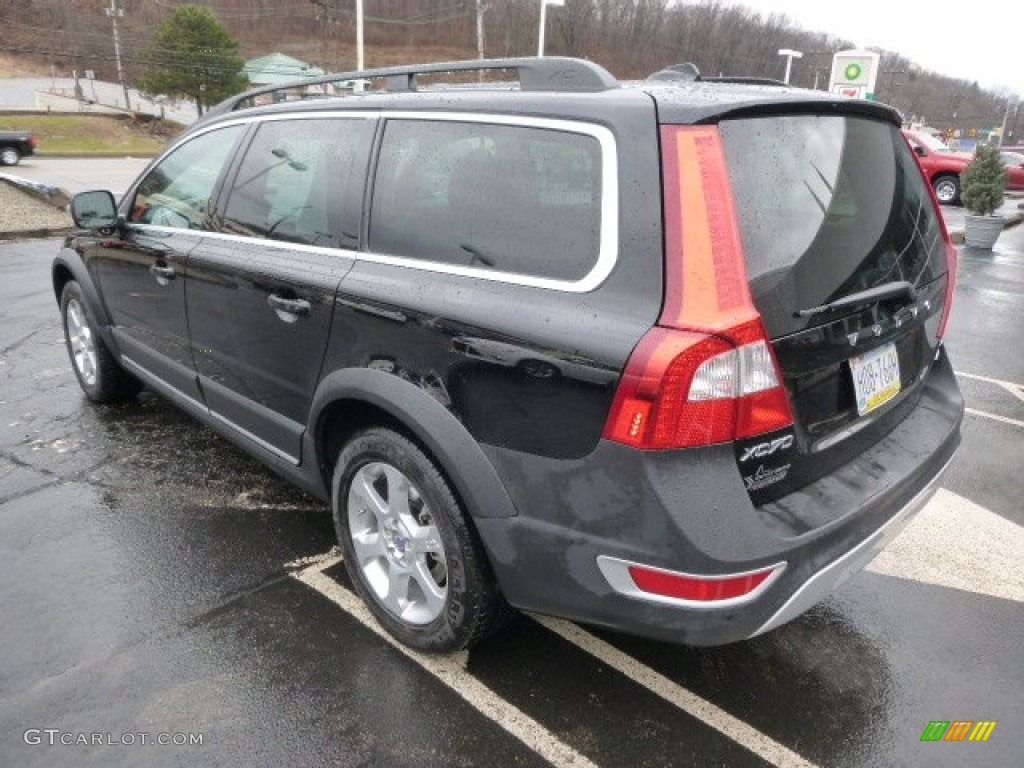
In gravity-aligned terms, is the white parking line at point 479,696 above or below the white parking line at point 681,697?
below

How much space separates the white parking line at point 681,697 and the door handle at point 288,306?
1395mm

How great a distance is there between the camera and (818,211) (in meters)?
2.12

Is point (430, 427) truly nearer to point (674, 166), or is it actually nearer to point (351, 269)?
point (351, 269)

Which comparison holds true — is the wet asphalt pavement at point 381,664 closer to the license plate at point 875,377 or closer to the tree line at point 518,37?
the license plate at point 875,377

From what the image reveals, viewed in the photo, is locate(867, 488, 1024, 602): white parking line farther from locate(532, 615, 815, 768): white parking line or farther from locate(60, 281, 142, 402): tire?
locate(60, 281, 142, 402): tire

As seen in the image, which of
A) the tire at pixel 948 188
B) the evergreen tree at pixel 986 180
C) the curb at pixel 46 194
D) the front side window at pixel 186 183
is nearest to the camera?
the front side window at pixel 186 183

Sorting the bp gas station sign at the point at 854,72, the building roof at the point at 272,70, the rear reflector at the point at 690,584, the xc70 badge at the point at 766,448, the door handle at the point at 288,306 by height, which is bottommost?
the rear reflector at the point at 690,584

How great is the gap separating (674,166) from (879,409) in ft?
3.57

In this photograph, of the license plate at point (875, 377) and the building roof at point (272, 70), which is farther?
the building roof at point (272, 70)

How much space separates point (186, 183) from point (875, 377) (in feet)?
10.1

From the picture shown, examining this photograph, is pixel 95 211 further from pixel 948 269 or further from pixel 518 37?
pixel 518 37

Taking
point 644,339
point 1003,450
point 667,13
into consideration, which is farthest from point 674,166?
point 667,13

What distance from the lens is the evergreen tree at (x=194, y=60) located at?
154 ft

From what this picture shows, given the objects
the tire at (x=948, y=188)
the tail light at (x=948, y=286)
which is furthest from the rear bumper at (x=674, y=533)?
the tire at (x=948, y=188)
